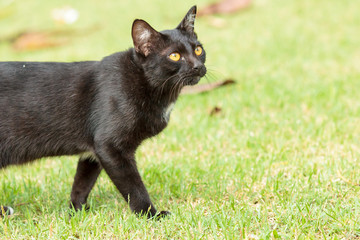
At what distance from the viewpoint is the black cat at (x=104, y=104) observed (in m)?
2.99

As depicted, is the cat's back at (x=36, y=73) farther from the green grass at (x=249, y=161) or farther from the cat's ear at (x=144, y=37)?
the green grass at (x=249, y=161)

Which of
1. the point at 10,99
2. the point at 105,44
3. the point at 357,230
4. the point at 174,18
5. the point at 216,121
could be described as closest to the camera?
the point at 357,230

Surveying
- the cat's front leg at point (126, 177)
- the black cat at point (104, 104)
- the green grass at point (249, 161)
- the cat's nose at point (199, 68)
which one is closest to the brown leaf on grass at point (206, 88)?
the green grass at point (249, 161)

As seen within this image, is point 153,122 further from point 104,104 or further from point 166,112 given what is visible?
point 104,104

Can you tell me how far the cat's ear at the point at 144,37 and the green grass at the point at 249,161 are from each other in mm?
1049

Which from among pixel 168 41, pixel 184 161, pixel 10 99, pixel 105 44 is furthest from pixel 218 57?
pixel 10 99

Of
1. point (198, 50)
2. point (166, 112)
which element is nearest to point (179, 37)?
point (198, 50)

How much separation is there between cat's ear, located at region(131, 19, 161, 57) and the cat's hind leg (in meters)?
0.89

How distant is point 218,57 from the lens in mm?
7016

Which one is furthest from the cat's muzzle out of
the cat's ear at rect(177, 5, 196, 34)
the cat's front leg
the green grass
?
the green grass

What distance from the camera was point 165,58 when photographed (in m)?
3.06

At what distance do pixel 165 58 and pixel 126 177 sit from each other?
842 millimetres

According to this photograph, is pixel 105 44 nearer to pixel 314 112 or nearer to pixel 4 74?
pixel 314 112

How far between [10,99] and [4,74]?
0.19 m
